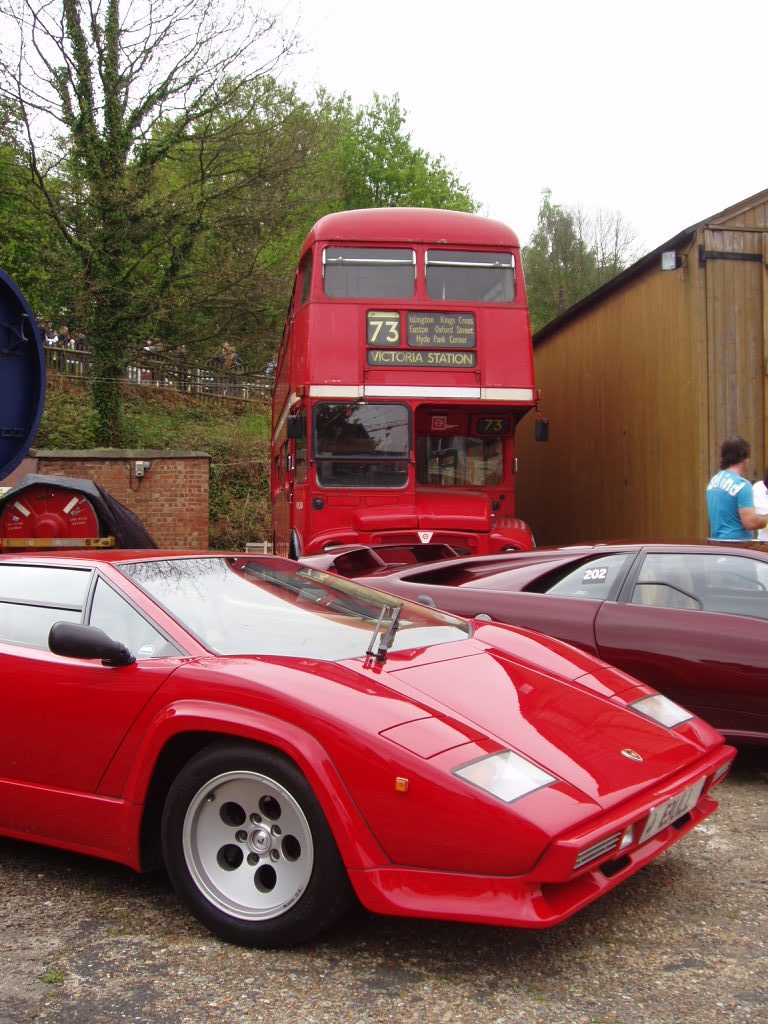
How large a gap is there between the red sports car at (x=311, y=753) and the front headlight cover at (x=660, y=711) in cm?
1

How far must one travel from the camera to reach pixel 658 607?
5.22 metres

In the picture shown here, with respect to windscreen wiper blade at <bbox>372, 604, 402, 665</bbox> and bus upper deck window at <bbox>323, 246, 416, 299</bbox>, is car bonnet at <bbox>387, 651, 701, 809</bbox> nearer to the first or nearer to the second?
windscreen wiper blade at <bbox>372, 604, 402, 665</bbox>

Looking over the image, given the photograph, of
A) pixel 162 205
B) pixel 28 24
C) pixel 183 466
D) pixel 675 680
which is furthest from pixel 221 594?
pixel 28 24

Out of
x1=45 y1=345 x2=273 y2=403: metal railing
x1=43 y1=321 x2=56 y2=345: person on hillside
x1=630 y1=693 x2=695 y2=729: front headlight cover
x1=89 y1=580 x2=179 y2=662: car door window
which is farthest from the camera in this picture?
x1=43 y1=321 x2=56 y2=345: person on hillside

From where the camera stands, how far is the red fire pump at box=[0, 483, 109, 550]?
1156 cm

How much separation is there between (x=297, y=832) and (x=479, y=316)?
7.87 m

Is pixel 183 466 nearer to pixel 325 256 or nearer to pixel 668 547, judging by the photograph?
pixel 325 256

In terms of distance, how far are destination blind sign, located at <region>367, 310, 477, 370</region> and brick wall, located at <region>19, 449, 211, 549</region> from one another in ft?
26.6

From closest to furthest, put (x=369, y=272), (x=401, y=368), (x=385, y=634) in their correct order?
(x=385, y=634), (x=401, y=368), (x=369, y=272)

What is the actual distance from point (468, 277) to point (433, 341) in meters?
0.80

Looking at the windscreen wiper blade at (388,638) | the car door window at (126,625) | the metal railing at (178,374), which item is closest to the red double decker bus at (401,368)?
the windscreen wiper blade at (388,638)

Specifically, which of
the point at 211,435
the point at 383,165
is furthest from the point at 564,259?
the point at 211,435

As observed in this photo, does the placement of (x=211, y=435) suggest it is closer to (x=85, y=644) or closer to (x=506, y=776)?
(x=85, y=644)

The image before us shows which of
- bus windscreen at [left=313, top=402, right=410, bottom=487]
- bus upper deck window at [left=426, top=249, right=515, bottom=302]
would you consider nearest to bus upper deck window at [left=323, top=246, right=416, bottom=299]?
bus upper deck window at [left=426, top=249, right=515, bottom=302]
